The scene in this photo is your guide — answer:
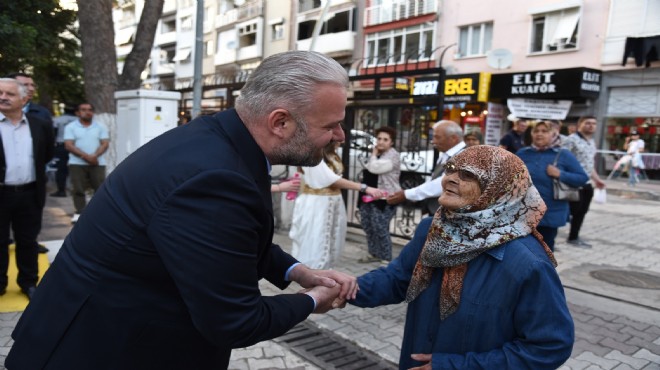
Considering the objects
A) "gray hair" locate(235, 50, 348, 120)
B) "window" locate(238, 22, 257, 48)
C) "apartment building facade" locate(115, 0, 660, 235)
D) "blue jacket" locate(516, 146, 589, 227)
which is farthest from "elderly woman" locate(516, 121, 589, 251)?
"window" locate(238, 22, 257, 48)

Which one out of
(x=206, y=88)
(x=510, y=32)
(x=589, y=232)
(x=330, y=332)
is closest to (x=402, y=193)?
(x=330, y=332)

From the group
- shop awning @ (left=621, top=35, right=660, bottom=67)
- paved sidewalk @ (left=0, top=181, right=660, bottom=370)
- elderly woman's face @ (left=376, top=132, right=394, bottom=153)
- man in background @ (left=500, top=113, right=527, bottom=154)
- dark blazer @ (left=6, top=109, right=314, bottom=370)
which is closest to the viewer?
dark blazer @ (left=6, top=109, right=314, bottom=370)

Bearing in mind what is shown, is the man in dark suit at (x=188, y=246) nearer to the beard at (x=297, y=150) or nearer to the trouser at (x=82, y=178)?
the beard at (x=297, y=150)

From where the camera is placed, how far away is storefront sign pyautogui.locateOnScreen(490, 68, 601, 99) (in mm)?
16656

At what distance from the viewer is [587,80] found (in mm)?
16875

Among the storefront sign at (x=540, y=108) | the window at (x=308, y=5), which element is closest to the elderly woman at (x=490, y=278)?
the storefront sign at (x=540, y=108)

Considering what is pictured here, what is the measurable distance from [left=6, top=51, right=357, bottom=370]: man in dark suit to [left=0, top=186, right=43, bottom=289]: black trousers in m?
3.06

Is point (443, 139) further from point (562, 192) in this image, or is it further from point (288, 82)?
point (288, 82)

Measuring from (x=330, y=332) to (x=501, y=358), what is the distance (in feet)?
8.27

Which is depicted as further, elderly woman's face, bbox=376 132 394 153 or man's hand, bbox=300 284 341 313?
elderly woman's face, bbox=376 132 394 153

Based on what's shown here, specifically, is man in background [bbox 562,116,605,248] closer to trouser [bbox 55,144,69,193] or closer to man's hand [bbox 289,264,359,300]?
man's hand [bbox 289,264,359,300]

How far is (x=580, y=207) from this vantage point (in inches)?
290

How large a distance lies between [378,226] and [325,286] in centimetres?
418

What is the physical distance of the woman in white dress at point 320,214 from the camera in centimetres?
498
